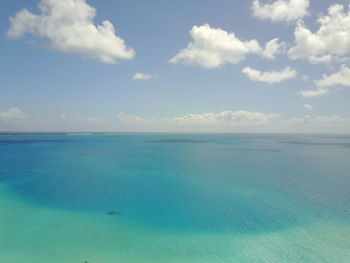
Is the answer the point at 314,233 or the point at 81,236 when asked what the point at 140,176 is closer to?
the point at 81,236

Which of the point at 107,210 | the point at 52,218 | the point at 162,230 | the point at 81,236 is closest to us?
the point at 81,236

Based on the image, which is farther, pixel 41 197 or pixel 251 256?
pixel 41 197

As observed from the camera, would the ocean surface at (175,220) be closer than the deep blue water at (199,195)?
Yes

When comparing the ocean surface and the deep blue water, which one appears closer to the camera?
the ocean surface

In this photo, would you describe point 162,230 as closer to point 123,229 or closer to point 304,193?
point 123,229

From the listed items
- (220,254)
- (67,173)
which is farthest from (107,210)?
(67,173)

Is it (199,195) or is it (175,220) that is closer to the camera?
(175,220)

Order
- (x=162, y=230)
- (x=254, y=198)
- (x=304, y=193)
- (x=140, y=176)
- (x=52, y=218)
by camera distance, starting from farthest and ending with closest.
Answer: (x=140, y=176), (x=304, y=193), (x=254, y=198), (x=52, y=218), (x=162, y=230)

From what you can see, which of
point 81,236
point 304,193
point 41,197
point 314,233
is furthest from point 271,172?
point 41,197

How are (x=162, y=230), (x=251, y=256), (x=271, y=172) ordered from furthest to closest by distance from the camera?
(x=271, y=172) → (x=162, y=230) → (x=251, y=256)
